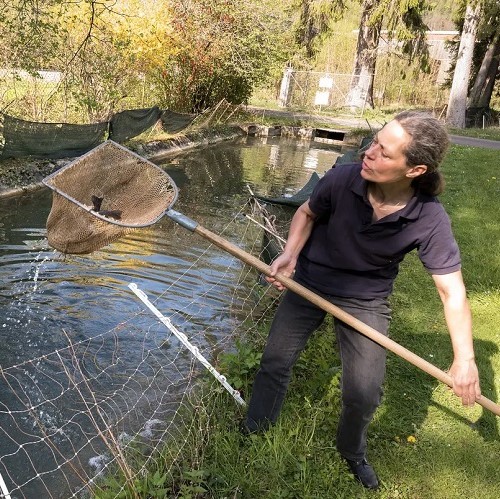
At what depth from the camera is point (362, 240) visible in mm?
2344

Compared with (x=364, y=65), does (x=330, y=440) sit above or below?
below

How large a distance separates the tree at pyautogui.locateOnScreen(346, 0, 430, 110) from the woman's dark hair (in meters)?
21.6

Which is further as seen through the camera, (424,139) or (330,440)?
(330,440)

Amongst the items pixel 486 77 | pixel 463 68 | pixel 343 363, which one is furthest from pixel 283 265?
pixel 486 77

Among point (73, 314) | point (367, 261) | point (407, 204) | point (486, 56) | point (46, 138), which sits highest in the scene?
point (486, 56)

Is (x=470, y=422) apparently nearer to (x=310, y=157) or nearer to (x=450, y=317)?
(x=450, y=317)

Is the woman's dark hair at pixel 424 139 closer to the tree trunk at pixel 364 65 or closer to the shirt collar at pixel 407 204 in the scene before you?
the shirt collar at pixel 407 204

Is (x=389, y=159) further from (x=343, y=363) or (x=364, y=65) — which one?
(x=364, y=65)

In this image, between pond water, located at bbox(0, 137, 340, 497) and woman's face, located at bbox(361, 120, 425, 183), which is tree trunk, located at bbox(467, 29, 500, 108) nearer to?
pond water, located at bbox(0, 137, 340, 497)

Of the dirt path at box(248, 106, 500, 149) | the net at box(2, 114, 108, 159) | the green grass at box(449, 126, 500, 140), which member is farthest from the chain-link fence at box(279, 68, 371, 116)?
the net at box(2, 114, 108, 159)

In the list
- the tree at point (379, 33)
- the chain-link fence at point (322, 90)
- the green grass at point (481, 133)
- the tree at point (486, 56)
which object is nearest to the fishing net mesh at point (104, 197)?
the green grass at point (481, 133)

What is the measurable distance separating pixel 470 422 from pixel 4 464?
9.14ft

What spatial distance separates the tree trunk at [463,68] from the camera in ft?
69.9

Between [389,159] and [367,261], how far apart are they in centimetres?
49
